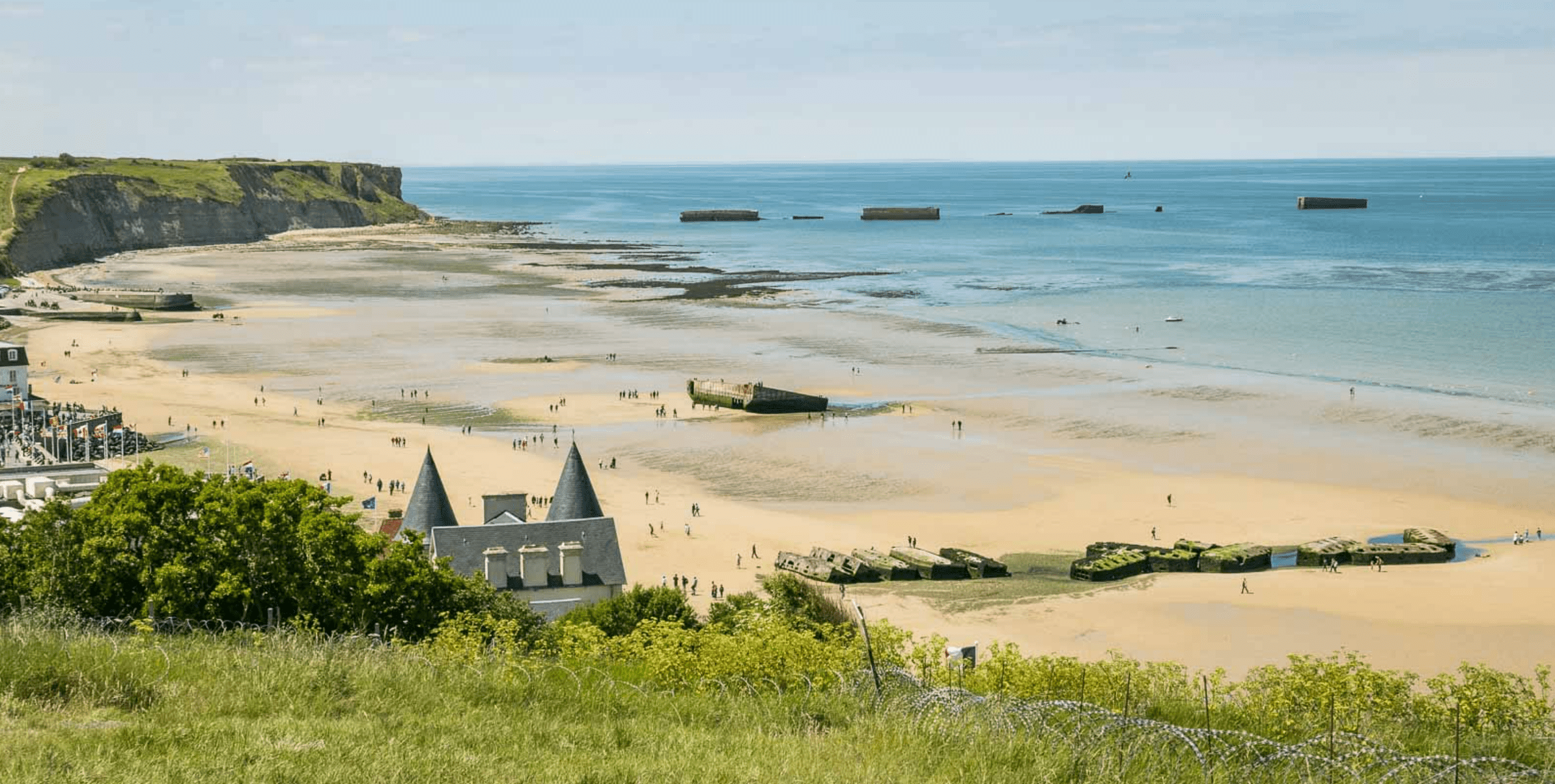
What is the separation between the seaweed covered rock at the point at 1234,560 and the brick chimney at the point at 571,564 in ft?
Result: 70.7

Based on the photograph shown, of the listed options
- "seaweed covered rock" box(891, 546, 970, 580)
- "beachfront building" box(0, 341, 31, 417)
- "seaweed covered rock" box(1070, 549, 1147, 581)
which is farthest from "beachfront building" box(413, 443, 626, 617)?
"beachfront building" box(0, 341, 31, 417)

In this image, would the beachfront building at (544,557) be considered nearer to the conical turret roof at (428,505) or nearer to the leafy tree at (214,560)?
the conical turret roof at (428,505)

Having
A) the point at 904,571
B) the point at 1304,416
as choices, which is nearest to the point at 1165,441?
the point at 1304,416

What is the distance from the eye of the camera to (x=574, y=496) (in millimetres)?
42500

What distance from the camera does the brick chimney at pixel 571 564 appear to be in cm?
3772

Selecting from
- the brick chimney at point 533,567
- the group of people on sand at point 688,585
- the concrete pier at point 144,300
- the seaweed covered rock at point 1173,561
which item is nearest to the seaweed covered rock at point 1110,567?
the seaweed covered rock at point 1173,561

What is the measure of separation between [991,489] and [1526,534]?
1945 cm

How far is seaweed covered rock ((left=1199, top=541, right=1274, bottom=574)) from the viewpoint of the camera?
47.1m

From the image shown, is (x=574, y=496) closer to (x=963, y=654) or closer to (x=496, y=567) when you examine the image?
(x=496, y=567)

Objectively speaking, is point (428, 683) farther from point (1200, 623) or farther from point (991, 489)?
point (991, 489)

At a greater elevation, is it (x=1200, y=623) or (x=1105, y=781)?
(x=1105, y=781)

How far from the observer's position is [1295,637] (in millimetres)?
39812

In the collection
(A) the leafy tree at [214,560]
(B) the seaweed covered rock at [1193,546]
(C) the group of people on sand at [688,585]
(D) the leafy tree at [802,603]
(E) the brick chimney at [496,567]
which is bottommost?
(C) the group of people on sand at [688,585]

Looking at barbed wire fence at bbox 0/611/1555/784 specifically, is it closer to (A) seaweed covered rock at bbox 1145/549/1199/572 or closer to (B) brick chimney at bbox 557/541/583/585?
(B) brick chimney at bbox 557/541/583/585
